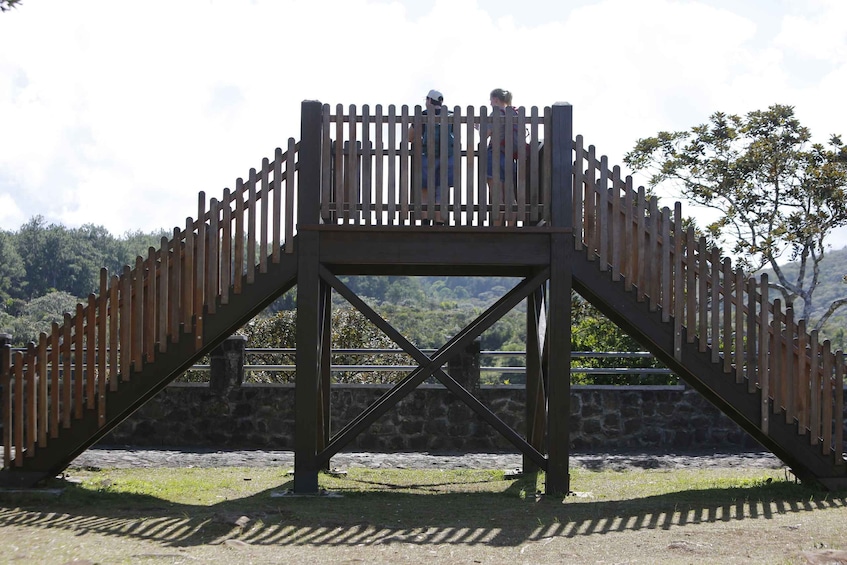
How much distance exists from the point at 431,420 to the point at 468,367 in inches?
37.2

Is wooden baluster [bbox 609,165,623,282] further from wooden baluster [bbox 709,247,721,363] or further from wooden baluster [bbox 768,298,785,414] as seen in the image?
wooden baluster [bbox 768,298,785,414]

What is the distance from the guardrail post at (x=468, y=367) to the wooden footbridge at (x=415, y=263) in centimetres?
564

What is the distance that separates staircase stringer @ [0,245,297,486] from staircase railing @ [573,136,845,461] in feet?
9.11

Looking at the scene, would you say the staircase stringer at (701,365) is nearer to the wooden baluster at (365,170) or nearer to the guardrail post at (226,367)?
the wooden baluster at (365,170)

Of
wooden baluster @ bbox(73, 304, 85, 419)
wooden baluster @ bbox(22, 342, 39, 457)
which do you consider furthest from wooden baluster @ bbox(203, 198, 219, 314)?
wooden baluster @ bbox(22, 342, 39, 457)

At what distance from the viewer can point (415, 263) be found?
9.59 meters

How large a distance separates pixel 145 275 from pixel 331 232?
177 cm

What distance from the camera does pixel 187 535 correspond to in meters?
7.71

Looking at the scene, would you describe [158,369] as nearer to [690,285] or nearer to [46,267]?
[690,285]

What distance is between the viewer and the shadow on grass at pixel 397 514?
306 inches

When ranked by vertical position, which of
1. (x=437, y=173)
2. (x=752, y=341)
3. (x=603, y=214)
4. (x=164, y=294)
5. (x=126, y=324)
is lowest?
(x=752, y=341)

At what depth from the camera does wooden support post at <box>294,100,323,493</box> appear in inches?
371

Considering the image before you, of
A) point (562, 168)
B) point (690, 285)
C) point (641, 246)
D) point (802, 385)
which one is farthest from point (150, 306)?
point (802, 385)

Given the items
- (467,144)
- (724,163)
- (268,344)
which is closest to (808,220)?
(724,163)
